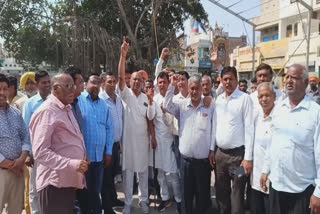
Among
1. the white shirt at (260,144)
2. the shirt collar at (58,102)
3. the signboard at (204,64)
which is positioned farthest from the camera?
the signboard at (204,64)

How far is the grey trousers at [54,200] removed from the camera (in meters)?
2.82

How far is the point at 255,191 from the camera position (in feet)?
11.9

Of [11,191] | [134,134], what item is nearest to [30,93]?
[134,134]

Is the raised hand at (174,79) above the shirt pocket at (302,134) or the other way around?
above

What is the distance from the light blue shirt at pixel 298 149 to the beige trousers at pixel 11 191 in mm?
2476

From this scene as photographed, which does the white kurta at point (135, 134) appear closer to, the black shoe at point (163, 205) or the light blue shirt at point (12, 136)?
the black shoe at point (163, 205)

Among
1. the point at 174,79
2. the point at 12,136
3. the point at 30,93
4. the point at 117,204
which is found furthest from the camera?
the point at 117,204

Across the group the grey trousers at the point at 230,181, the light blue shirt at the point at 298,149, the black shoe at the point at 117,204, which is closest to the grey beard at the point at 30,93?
the black shoe at the point at 117,204

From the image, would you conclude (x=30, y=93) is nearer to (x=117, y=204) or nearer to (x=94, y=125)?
(x=94, y=125)

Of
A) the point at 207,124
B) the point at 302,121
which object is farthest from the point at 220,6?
the point at 302,121

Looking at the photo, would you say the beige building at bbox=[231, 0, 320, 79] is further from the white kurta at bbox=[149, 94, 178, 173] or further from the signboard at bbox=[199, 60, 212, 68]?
the signboard at bbox=[199, 60, 212, 68]

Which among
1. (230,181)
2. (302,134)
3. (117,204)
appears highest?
(302,134)

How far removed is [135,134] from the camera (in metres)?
4.56

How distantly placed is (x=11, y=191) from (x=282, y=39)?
2547 centimetres
